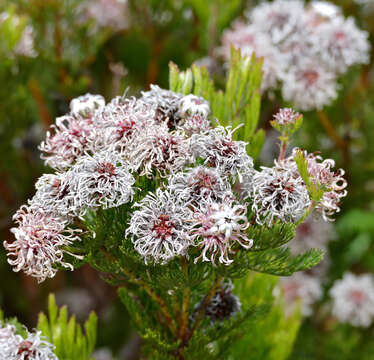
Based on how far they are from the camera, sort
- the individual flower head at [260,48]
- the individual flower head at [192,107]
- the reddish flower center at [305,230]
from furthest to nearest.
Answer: the reddish flower center at [305,230] < the individual flower head at [260,48] < the individual flower head at [192,107]

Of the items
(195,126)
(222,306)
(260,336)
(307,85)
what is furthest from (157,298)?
(307,85)

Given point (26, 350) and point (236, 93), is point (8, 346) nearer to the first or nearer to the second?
point (26, 350)

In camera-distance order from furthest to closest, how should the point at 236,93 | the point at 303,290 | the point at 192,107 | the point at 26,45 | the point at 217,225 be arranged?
the point at 303,290 → the point at 26,45 → the point at 236,93 → the point at 192,107 → the point at 217,225

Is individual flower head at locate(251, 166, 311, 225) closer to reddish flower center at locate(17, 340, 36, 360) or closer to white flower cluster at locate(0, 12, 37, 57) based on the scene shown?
reddish flower center at locate(17, 340, 36, 360)

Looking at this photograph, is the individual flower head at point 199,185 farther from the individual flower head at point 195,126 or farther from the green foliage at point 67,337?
the green foliage at point 67,337

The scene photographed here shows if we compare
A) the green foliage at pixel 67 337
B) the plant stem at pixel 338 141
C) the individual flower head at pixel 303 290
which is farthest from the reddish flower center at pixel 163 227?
the individual flower head at pixel 303 290

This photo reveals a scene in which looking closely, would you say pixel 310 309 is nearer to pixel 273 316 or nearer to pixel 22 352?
pixel 273 316
